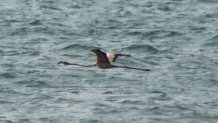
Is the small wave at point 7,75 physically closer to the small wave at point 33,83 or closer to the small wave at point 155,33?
the small wave at point 33,83

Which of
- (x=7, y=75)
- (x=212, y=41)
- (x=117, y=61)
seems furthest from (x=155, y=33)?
(x=7, y=75)

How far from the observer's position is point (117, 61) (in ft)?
97.8

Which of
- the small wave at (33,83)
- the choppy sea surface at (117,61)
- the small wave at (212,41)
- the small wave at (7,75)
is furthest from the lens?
the small wave at (212,41)

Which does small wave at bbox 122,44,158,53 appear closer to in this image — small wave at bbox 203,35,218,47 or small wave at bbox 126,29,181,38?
small wave at bbox 126,29,181,38

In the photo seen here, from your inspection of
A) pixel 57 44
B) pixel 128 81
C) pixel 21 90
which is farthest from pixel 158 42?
pixel 21 90

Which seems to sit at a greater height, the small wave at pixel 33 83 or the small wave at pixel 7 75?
the small wave at pixel 7 75

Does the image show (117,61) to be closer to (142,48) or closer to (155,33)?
(142,48)

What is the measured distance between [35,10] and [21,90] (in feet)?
41.6

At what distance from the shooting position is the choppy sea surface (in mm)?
23812

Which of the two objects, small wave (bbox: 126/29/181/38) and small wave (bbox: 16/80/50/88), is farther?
small wave (bbox: 126/29/181/38)

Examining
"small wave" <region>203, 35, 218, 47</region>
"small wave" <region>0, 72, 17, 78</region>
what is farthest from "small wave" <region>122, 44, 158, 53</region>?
"small wave" <region>0, 72, 17, 78</region>

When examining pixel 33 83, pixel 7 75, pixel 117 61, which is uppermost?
pixel 7 75

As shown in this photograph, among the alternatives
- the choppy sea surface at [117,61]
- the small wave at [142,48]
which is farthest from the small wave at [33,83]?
the small wave at [142,48]

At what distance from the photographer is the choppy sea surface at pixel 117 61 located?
78.1ft
